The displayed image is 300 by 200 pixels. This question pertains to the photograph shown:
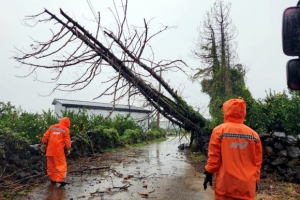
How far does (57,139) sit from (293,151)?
612 cm

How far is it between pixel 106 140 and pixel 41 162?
6.85 metres

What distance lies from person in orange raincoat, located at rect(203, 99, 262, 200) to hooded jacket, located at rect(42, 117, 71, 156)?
4.54m

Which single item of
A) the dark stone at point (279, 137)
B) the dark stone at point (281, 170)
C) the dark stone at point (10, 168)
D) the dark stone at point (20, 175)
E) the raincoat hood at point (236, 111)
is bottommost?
the dark stone at point (20, 175)

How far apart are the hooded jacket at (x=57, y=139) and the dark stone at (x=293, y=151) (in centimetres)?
582

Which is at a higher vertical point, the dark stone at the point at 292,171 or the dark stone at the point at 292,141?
the dark stone at the point at 292,141

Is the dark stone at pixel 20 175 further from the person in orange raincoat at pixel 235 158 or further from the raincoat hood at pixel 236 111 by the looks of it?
the raincoat hood at pixel 236 111

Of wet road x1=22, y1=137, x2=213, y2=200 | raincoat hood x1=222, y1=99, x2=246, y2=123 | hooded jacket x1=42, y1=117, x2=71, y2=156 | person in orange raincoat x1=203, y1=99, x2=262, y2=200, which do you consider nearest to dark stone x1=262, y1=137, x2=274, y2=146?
wet road x1=22, y1=137, x2=213, y2=200

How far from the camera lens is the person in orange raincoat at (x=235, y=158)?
135 inches

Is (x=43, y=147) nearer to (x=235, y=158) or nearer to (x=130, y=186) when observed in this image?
(x=130, y=186)

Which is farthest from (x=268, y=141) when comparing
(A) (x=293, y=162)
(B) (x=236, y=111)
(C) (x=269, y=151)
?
(B) (x=236, y=111)

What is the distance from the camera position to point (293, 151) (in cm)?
670

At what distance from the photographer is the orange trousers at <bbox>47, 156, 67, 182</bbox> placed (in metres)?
6.73

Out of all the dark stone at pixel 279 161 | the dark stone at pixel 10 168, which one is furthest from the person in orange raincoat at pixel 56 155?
the dark stone at pixel 279 161

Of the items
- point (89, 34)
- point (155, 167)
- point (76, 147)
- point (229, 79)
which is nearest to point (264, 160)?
point (155, 167)
